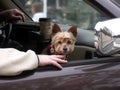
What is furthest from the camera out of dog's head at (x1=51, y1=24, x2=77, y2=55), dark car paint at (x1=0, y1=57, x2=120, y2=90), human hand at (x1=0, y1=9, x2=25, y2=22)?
human hand at (x1=0, y1=9, x2=25, y2=22)

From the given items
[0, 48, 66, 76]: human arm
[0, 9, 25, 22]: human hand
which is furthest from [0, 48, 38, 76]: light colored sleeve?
[0, 9, 25, 22]: human hand

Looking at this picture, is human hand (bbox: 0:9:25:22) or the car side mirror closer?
the car side mirror

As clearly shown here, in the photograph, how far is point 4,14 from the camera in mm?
3143

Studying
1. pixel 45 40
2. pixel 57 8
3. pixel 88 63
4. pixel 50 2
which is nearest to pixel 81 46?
pixel 45 40

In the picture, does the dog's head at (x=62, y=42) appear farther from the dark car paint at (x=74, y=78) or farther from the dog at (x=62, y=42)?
the dark car paint at (x=74, y=78)

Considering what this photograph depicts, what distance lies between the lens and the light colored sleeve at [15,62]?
5.90 feet

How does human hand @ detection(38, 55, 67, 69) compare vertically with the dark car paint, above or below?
above

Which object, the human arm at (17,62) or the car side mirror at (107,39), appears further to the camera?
the car side mirror at (107,39)

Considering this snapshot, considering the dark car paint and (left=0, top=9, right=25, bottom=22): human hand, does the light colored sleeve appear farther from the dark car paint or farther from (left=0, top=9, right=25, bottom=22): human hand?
(left=0, top=9, right=25, bottom=22): human hand

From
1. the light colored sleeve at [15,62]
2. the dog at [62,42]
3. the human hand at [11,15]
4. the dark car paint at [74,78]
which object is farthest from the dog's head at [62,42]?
the human hand at [11,15]

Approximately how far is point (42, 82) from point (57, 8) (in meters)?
5.84

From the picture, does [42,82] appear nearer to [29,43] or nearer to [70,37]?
[70,37]

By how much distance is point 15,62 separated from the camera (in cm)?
182

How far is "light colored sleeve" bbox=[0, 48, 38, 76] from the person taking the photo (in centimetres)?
180
